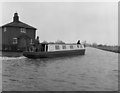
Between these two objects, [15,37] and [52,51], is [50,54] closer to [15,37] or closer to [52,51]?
[52,51]

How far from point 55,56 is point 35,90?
802 inches

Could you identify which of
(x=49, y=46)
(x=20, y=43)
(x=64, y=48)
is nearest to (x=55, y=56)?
(x=49, y=46)

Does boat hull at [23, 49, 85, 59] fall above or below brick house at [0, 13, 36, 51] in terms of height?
below

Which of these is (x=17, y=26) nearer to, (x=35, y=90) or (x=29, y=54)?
(x=29, y=54)

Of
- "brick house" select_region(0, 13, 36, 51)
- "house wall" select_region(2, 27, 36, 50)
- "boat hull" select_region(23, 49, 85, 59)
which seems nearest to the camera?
"boat hull" select_region(23, 49, 85, 59)

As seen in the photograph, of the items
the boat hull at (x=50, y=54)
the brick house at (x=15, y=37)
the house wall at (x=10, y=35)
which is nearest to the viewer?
the boat hull at (x=50, y=54)

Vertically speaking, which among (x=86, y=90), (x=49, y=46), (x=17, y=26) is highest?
(x=17, y=26)

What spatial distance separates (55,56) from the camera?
29.6 m

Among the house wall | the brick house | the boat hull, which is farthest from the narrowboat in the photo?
the house wall

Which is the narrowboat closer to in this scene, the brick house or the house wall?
the brick house

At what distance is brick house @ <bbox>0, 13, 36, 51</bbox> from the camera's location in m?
44.4

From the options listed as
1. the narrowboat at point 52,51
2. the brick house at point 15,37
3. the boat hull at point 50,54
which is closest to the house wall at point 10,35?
the brick house at point 15,37

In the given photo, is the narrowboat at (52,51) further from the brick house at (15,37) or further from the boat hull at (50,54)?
the brick house at (15,37)

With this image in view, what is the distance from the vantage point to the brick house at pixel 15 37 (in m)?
44.4
